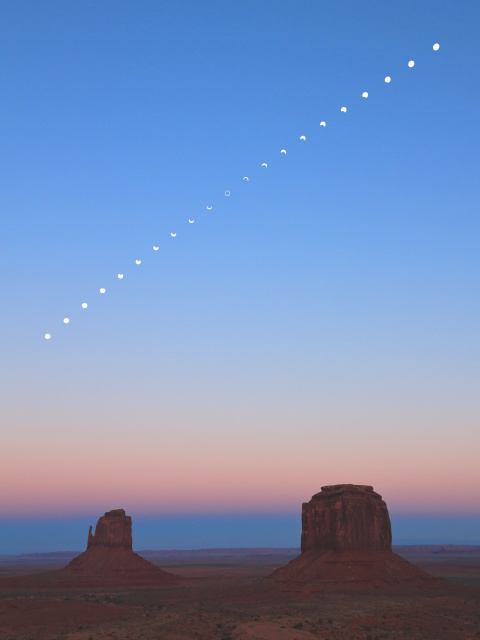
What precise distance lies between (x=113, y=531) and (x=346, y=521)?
55.2 metres

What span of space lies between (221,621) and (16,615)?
60.8ft

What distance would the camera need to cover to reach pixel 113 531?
123688mm

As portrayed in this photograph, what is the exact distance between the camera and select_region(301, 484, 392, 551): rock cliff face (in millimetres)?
85000

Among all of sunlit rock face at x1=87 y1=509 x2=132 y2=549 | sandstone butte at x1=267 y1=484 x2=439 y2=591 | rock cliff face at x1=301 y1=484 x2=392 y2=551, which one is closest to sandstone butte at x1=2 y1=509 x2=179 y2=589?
A: sunlit rock face at x1=87 y1=509 x2=132 y2=549

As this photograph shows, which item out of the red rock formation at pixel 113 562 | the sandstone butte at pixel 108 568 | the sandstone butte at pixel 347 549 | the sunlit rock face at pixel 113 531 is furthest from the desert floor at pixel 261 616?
the sunlit rock face at pixel 113 531

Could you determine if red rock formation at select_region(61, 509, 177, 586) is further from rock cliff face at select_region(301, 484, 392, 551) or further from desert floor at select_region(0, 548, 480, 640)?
desert floor at select_region(0, 548, 480, 640)

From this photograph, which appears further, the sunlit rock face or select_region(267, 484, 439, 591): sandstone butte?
the sunlit rock face

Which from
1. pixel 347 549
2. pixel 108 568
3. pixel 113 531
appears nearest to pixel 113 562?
pixel 108 568

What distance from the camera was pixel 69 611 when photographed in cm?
6253

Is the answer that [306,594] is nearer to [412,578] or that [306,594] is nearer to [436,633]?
[412,578]

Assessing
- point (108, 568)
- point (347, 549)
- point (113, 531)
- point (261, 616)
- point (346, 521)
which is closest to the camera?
point (261, 616)

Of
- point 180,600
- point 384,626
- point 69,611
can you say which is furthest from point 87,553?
point 384,626

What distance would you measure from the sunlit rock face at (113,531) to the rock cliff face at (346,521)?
147 feet

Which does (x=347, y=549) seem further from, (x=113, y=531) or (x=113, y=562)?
(x=113, y=531)
